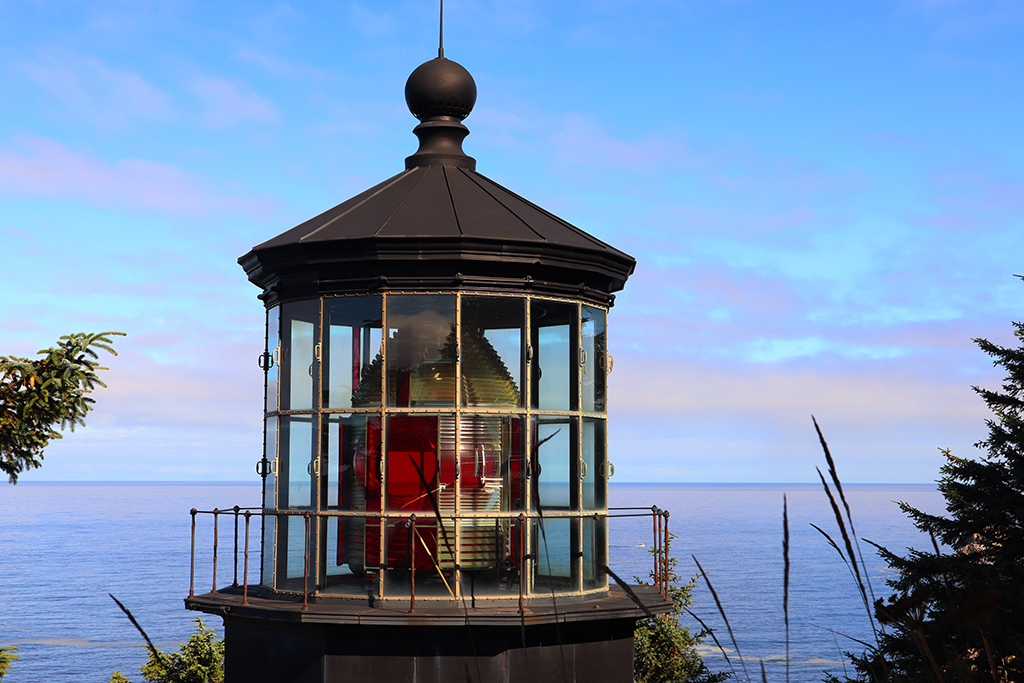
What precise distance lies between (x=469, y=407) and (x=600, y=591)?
6.15 ft

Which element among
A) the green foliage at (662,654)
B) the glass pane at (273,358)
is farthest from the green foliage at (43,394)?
the green foliage at (662,654)

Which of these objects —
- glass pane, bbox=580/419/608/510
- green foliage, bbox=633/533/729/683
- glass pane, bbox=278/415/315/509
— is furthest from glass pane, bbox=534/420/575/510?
green foliage, bbox=633/533/729/683

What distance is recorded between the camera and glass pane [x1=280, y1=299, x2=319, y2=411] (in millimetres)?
7543

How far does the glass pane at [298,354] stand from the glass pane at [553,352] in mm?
1712

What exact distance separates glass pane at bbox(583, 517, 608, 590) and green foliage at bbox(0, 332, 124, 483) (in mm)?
4847

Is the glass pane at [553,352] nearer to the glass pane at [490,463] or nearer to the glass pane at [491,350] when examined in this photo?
the glass pane at [491,350]

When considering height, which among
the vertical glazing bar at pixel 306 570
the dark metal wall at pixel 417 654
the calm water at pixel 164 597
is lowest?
the calm water at pixel 164 597

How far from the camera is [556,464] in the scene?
7.61 metres

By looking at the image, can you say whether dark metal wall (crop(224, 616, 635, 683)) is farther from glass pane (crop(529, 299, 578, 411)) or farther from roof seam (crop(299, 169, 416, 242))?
roof seam (crop(299, 169, 416, 242))

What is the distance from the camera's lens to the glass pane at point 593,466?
7734mm

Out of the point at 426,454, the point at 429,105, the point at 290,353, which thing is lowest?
the point at 426,454

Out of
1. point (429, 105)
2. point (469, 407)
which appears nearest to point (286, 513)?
point (469, 407)

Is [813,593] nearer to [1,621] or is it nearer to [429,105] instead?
[1,621]

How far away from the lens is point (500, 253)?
7230 millimetres
